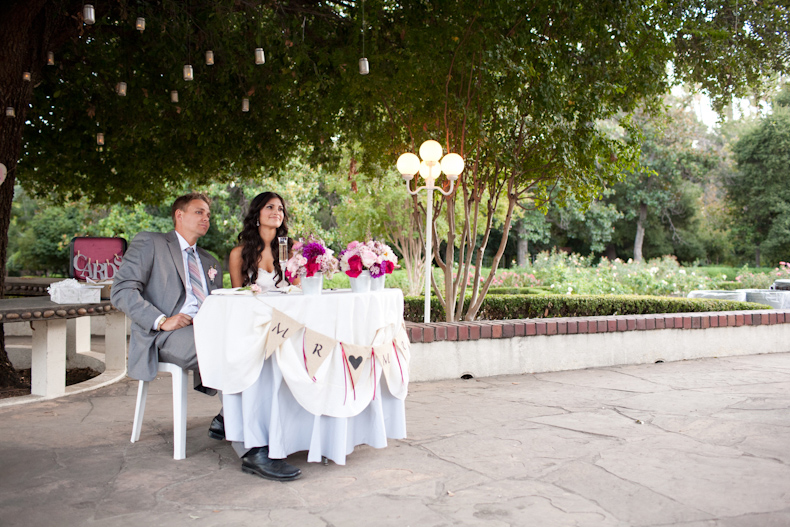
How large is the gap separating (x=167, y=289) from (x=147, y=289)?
126mm

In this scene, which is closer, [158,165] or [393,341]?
[393,341]

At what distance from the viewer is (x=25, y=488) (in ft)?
10.3

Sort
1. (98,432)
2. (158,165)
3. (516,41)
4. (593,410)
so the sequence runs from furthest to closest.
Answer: (158,165)
(516,41)
(593,410)
(98,432)

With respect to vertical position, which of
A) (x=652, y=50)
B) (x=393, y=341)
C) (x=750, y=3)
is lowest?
(x=393, y=341)

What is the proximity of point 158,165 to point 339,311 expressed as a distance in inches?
243

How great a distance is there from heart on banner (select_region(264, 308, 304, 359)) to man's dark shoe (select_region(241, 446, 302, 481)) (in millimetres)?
522

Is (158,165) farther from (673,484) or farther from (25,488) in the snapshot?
(673,484)

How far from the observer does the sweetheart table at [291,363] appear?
3.38 metres

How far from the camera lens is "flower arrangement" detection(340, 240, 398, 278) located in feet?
12.2

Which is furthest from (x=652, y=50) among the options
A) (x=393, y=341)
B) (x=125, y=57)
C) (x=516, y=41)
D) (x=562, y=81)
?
(x=125, y=57)

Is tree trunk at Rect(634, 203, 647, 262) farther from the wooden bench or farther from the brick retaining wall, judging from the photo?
the wooden bench

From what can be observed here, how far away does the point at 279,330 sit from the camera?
3387 mm

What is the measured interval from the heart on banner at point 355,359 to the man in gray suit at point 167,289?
91cm

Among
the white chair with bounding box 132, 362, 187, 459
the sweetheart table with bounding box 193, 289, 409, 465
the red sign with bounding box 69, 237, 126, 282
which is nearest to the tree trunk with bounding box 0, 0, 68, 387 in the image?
the red sign with bounding box 69, 237, 126, 282
